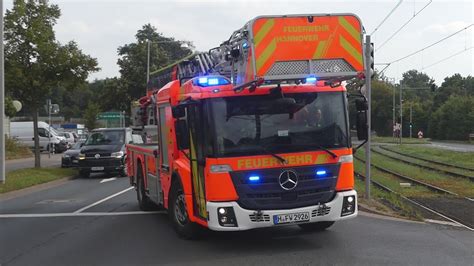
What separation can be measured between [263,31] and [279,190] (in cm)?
209

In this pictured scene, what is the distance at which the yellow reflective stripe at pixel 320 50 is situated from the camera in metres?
7.45

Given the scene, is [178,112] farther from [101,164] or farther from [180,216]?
[101,164]

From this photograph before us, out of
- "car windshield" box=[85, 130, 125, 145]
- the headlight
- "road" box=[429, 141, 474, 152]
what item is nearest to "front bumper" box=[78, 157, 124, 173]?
the headlight

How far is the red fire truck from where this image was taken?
7395 mm

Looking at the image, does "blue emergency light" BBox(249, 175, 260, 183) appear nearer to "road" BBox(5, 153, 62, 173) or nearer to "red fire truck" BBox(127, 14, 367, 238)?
"red fire truck" BBox(127, 14, 367, 238)

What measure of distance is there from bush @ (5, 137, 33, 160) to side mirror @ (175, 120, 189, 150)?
2724cm

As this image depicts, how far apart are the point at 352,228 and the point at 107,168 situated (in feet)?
46.7

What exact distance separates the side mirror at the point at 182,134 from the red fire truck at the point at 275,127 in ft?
0.12

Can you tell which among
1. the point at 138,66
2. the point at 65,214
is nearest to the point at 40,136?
the point at 138,66

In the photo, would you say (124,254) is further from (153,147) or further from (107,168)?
(107,168)

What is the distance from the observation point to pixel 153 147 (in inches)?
428

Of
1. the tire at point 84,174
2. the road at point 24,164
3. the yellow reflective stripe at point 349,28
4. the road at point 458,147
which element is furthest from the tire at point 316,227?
the road at point 458,147

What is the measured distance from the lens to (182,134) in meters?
8.31

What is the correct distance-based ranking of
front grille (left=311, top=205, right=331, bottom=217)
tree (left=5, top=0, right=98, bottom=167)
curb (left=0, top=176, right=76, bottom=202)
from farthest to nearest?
1. tree (left=5, top=0, right=98, bottom=167)
2. curb (left=0, top=176, right=76, bottom=202)
3. front grille (left=311, top=205, right=331, bottom=217)
